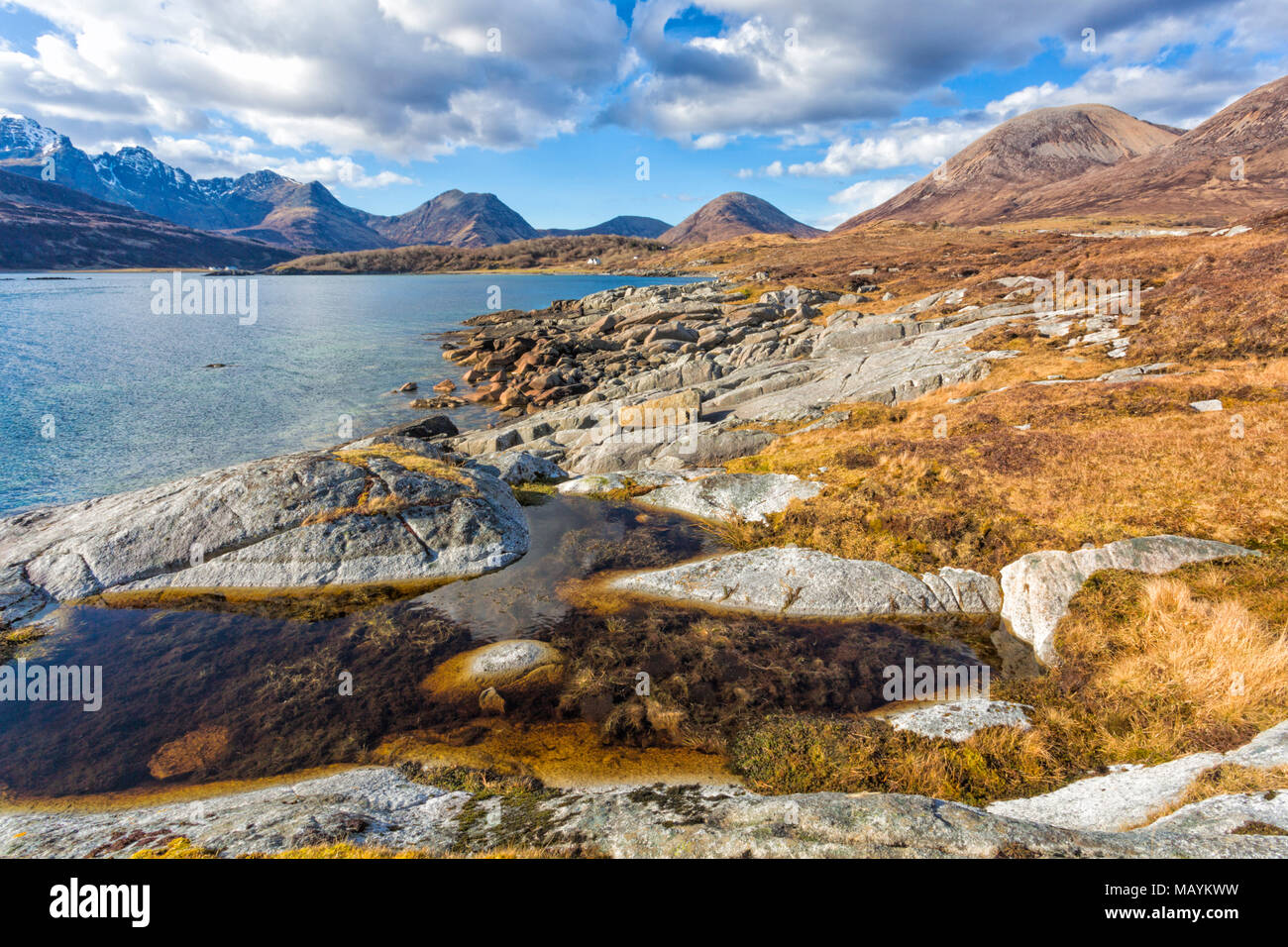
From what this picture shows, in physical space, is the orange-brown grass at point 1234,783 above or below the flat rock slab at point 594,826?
above

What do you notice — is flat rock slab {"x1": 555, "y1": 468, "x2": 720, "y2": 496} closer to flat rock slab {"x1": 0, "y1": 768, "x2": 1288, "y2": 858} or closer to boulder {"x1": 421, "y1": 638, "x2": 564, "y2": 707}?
boulder {"x1": 421, "y1": 638, "x2": 564, "y2": 707}

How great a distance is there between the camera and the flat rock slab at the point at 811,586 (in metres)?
16.4

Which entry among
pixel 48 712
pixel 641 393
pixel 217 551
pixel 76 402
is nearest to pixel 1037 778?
pixel 48 712

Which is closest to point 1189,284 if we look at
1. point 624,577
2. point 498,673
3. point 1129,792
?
point 1129,792

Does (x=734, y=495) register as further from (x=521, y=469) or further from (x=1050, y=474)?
(x=1050, y=474)

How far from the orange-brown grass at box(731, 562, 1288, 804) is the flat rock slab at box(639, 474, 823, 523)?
1056 centimetres

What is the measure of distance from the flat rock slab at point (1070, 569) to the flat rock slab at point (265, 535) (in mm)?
15948

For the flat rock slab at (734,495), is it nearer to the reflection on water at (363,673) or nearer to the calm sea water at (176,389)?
the reflection on water at (363,673)

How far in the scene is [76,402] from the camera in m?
45.6

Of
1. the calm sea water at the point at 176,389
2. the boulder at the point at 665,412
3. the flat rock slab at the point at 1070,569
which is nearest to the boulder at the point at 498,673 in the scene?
the flat rock slab at the point at 1070,569

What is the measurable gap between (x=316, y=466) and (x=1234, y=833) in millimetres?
23910

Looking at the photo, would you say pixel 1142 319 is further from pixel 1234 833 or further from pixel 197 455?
pixel 197 455

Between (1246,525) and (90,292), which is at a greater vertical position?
(90,292)

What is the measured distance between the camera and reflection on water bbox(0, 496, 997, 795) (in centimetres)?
1187
